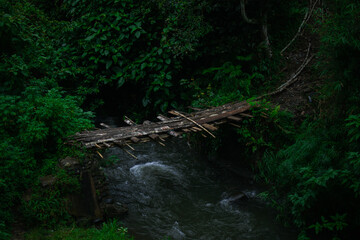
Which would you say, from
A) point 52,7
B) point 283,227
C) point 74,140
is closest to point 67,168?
point 74,140

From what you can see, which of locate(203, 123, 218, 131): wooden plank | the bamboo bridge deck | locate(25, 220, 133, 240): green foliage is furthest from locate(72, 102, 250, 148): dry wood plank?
locate(25, 220, 133, 240): green foliage

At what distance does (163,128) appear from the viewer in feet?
19.4

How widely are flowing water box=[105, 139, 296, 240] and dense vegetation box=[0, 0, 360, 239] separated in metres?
0.49

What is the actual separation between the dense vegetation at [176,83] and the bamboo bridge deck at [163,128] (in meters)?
0.33

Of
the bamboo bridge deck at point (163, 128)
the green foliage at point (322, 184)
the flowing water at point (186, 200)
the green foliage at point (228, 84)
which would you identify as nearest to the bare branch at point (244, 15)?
the green foliage at point (228, 84)

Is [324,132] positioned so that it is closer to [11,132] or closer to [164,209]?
[164,209]

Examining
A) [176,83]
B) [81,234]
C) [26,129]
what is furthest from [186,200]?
[176,83]

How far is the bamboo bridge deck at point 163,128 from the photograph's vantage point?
546cm

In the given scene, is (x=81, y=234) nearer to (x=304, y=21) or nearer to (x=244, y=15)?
(x=244, y=15)

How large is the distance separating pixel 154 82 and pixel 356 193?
6.22m

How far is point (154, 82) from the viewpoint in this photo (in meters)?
9.01

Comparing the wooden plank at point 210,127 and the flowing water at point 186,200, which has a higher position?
the wooden plank at point 210,127

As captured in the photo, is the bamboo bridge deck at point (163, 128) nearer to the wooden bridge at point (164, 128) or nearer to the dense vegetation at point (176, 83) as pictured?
the wooden bridge at point (164, 128)

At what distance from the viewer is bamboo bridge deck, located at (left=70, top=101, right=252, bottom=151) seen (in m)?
5.46
